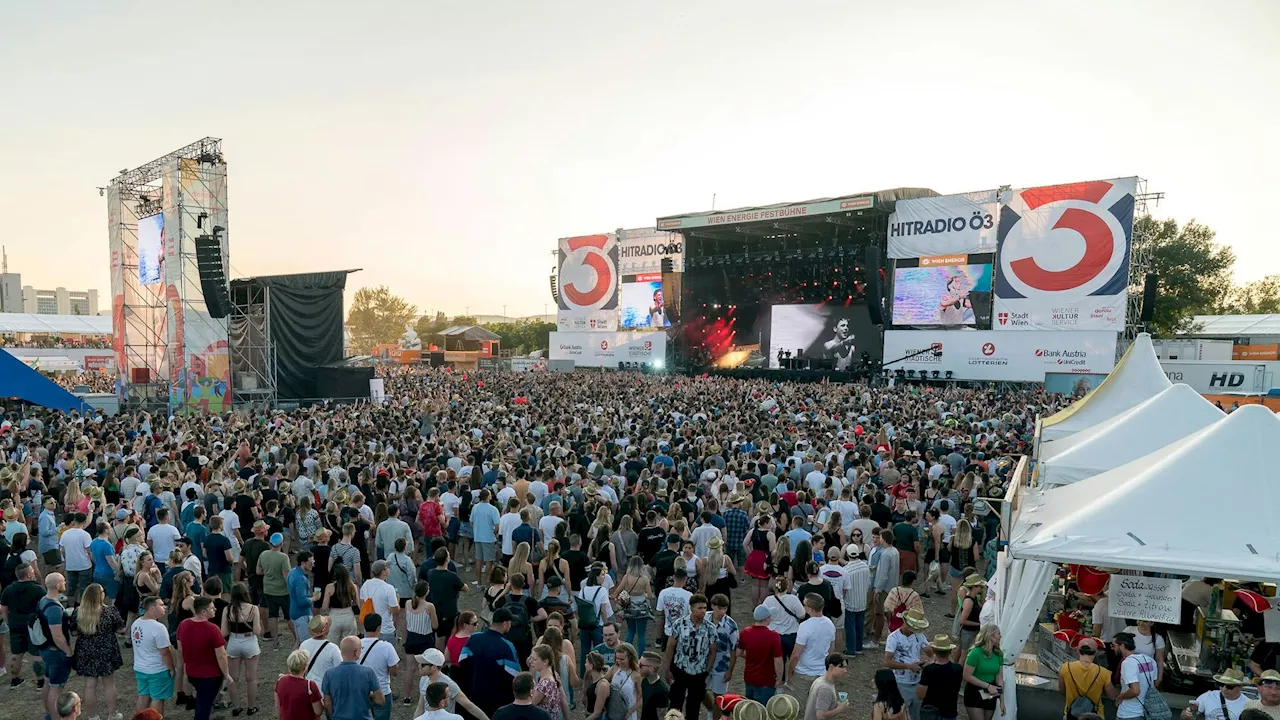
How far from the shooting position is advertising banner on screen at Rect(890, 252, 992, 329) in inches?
1192

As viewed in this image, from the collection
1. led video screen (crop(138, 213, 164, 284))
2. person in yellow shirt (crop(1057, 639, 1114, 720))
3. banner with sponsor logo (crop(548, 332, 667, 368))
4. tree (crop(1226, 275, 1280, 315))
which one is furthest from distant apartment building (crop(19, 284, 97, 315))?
tree (crop(1226, 275, 1280, 315))

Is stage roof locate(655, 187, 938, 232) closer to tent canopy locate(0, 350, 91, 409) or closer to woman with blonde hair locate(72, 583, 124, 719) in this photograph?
tent canopy locate(0, 350, 91, 409)

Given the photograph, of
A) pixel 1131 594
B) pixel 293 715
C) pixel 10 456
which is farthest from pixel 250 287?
pixel 1131 594

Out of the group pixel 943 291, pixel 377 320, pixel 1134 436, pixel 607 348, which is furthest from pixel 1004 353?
pixel 377 320

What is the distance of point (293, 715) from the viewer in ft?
14.0

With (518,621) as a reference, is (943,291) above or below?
above

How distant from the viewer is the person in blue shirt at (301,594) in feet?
20.6

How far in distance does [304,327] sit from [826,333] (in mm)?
22563

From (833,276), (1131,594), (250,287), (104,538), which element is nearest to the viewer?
(1131,594)

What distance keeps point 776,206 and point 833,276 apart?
4.66 metres

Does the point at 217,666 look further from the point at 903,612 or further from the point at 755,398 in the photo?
the point at 755,398

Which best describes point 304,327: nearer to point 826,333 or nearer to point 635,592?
point 826,333

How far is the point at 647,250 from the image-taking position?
41.1m

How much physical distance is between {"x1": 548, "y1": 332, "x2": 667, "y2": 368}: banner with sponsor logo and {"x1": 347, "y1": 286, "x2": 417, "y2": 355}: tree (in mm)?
55545
